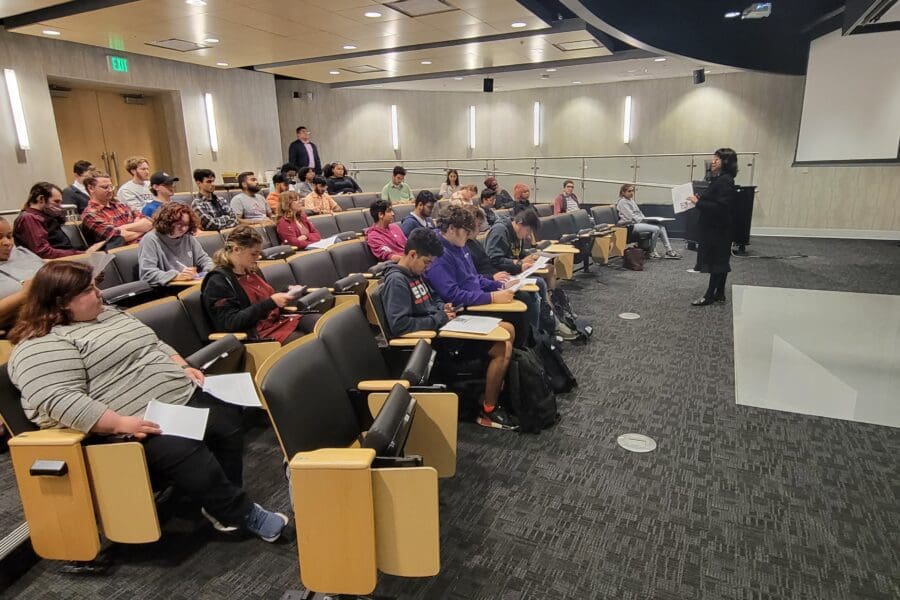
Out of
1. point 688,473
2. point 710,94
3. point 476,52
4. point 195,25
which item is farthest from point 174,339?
point 710,94

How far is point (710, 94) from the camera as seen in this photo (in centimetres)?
1062

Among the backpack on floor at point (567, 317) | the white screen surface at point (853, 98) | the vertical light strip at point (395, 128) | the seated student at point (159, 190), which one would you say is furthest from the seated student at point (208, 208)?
the white screen surface at point (853, 98)

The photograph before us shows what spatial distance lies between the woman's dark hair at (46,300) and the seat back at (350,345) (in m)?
0.85

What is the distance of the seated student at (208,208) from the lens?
5035 mm

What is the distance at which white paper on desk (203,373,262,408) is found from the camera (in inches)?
81.7

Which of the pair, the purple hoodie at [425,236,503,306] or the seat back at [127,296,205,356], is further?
the purple hoodie at [425,236,503,306]

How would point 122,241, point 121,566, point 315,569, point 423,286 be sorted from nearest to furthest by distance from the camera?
point 315,569, point 121,566, point 423,286, point 122,241

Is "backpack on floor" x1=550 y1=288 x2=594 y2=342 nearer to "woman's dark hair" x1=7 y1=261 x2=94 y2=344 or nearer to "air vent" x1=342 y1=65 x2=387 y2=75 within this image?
"woman's dark hair" x1=7 y1=261 x2=94 y2=344

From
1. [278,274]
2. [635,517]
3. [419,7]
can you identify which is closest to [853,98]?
[419,7]

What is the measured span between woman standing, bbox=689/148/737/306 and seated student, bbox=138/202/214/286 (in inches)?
173

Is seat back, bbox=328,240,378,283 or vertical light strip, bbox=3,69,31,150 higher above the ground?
vertical light strip, bbox=3,69,31,150

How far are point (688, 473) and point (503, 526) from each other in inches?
38.1

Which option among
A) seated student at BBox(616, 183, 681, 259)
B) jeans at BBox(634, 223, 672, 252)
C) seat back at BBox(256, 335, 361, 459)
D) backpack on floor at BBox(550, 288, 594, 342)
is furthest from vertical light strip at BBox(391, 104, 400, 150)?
seat back at BBox(256, 335, 361, 459)

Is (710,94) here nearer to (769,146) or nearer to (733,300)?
(769,146)
